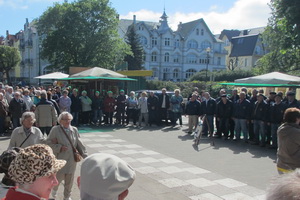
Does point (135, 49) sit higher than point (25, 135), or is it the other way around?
point (135, 49)

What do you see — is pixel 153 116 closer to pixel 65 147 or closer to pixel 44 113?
pixel 44 113

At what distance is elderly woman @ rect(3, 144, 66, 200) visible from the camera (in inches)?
90.8

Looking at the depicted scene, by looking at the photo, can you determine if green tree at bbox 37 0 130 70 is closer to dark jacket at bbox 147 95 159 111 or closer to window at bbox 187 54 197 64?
dark jacket at bbox 147 95 159 111

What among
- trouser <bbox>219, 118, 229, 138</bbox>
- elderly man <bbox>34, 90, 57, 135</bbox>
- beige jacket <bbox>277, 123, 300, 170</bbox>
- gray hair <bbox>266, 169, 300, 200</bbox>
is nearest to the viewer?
gray hair <bbox>266, 169, 300, 200</bbox>

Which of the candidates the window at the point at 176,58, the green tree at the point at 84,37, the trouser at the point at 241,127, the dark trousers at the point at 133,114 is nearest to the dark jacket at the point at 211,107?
the trouser at the point at 241,127

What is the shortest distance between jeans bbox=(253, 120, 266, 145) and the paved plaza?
412mm

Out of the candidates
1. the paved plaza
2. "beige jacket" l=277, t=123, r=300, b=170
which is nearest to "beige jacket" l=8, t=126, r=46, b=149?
the paved plaza

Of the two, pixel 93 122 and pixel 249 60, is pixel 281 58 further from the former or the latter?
pixel 249 60

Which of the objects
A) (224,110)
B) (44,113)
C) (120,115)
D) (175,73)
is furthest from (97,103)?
(175,73)

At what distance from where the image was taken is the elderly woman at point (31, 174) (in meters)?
2.31

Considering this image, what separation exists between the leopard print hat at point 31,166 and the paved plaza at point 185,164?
5.91ft

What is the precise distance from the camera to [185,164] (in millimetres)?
8227

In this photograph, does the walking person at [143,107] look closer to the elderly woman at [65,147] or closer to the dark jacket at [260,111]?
the dark jacket at [260,111]

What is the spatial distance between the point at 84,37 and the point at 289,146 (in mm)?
36724
